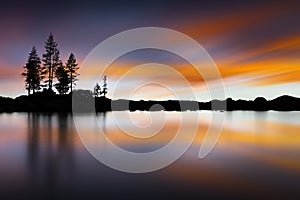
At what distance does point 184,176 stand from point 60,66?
3687 inches

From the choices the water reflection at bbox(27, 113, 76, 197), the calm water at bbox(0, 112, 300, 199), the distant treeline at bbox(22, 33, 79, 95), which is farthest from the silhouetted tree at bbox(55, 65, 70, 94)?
the calm water at bbox(0, 112, 300, 199)

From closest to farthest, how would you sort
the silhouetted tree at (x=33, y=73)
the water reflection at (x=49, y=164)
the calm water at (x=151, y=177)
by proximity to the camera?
the calm water at (x=151, y=177) → the water reflection at (x=49, y=164) → the silhouetted tree at (x=33, y=73)

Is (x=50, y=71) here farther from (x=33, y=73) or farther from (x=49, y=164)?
(x=49, y=164)

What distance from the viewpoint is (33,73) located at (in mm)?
96188

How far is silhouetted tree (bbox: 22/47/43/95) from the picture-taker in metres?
96.3

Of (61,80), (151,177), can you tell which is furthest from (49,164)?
(61,80)

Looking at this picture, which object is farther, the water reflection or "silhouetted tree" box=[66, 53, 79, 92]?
"silhouetted tree" box=[66, 53, 79, 92]

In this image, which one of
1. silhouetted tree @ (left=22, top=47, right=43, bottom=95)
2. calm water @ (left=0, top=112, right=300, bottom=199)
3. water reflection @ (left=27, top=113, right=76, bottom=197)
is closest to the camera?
calm water @ (left=0, top=112, right=300, bottom=199)

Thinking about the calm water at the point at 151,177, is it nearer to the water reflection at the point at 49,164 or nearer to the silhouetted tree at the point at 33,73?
the water reflection at the point at 49,164

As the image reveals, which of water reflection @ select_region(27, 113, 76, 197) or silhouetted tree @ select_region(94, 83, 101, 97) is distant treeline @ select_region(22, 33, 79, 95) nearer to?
silhouetted tree @ select_region(94, 83, 101, 97)

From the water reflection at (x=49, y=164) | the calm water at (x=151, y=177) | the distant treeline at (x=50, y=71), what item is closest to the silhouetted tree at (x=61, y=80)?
the distant treeline at (x=50, y=71)

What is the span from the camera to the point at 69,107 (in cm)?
8950

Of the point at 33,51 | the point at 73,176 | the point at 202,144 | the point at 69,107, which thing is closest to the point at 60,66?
the point at 33,51

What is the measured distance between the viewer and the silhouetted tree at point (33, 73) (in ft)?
316
